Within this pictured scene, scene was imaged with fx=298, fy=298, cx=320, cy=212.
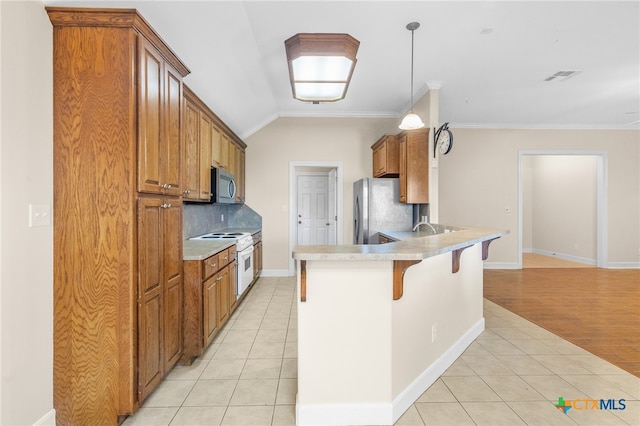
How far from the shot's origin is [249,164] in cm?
512

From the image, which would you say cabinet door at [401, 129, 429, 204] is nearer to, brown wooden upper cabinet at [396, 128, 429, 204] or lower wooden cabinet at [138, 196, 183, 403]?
brown wooden upper cabinet at [396, 128, 429, 204]

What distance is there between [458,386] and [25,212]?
277 centimetres

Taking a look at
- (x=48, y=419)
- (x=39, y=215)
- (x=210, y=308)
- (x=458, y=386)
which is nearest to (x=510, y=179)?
(x=458, y=386)

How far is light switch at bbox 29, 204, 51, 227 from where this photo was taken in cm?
153

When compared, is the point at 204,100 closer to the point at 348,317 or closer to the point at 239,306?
the point at 239,306

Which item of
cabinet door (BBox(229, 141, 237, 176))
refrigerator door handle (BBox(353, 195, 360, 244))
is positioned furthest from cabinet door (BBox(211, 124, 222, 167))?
refrigerator door handle (BBox(353, 195, 360, 244))

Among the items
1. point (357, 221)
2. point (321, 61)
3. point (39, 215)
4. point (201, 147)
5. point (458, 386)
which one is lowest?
point (458, 386)

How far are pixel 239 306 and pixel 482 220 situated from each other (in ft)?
15.2

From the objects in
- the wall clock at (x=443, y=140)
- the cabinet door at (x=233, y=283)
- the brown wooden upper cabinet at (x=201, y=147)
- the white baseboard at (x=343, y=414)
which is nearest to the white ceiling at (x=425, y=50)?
the brown wooden upper cabinet at (x=201, y=147)

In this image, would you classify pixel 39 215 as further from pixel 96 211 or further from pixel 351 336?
pixel 351 336

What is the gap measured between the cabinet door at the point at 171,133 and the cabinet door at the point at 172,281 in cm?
13

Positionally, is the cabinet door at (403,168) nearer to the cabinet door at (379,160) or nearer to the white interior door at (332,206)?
the cabinet door at (379,160)

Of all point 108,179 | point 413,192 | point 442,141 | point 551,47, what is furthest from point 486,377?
point 551,47

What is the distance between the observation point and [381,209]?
14.0ft
